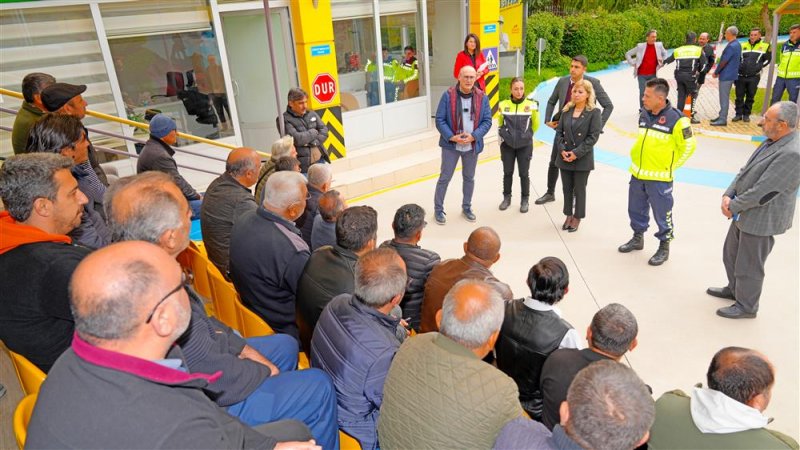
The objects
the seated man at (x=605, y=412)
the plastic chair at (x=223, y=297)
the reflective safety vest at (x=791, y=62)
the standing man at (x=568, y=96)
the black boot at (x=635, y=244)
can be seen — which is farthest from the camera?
the reflective safety vest at (x=791, y=62)

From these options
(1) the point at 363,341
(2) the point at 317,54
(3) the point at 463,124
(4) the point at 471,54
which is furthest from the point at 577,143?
(1) the point at 363,341

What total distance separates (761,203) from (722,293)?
0.99 meters

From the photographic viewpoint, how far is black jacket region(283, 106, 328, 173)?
19.4ft

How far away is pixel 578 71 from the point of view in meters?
5.86

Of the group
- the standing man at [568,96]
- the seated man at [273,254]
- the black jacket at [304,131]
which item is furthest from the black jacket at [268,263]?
the standing man at [568,96]

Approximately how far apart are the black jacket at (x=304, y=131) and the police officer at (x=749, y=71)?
935cm

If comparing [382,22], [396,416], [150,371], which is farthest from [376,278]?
[382,22]

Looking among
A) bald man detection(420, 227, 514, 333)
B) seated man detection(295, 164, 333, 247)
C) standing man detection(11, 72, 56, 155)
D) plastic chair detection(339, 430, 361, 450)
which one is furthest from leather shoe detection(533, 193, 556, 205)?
standing man detection(11, 72, 56, 155)

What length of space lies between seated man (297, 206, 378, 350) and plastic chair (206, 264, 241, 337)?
28.1 inches

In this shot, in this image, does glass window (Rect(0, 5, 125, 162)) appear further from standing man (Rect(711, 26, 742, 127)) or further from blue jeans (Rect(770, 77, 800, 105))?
blue jeans (Rect(770, 77, 800, 105))

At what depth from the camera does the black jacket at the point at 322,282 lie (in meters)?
2.85

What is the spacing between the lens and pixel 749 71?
1035cm

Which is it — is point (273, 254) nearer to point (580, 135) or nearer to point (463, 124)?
point (463, 124)

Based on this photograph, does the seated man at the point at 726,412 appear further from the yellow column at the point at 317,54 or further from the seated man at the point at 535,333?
the yellow column at the point at 317,54
